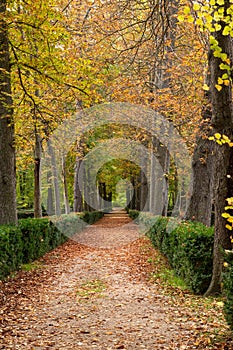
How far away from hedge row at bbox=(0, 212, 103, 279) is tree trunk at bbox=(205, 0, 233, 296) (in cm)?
453

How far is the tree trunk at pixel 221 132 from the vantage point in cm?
656

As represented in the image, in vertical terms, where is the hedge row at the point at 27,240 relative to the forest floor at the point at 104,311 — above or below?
above

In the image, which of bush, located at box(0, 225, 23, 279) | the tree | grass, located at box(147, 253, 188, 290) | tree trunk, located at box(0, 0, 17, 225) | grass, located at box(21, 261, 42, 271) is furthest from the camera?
grass, located at box(21, 261, 42, 271)

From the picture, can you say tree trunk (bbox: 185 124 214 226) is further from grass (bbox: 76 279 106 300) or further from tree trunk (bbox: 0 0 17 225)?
tree trunk (bbox: 0 0 17 225)

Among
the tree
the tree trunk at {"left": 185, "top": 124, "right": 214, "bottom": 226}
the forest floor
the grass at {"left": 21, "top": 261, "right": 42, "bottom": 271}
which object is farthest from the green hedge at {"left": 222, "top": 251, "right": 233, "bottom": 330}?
the grass at {"left": 21, "top": 261, "right": 42, "bottom": 271}

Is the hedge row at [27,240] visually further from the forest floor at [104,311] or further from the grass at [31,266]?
the forest floor at [104,311]

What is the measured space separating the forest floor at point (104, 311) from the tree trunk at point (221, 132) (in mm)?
1115

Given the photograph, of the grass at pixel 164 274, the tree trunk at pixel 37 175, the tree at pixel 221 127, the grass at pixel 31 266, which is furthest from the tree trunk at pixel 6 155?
the tree at pixel 221 127

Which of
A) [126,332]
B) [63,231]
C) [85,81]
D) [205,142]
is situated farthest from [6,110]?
[63,231]

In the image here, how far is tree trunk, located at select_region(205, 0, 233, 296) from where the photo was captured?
21.5ft

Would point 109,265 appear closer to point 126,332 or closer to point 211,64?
point 126,332

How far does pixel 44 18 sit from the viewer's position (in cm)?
872

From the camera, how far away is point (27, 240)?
11102 mm

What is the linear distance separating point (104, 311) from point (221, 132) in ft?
12.2
